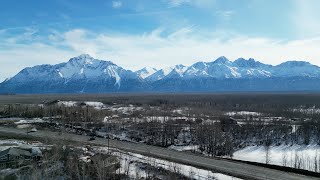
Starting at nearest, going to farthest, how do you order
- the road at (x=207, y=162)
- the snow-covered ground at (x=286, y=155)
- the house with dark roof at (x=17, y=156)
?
the road at (x=207, y=162)
the house with dark roof at (x=17, y=156)
the snow-covered ground at (x=286, y=155)

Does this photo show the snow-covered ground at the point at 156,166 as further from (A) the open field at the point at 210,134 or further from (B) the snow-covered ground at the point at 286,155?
(B) the snow-covered ground at the point at 286,155

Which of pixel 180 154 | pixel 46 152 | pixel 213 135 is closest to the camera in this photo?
pixel 46 152

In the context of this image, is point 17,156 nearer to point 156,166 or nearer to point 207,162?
point 156,166

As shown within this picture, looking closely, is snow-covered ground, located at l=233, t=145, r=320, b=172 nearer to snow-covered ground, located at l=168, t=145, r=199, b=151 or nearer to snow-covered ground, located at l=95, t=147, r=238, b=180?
snow-covered ground, located at l=168, t=145, r=199, b=151

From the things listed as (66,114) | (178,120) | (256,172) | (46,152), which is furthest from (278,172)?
(66,114)

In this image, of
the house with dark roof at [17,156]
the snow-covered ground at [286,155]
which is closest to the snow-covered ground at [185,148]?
the snow-covered ground at [286,155]

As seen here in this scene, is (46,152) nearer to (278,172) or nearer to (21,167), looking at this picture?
(21,167)

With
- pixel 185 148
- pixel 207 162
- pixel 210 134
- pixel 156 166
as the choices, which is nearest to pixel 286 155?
pixel 210 134
